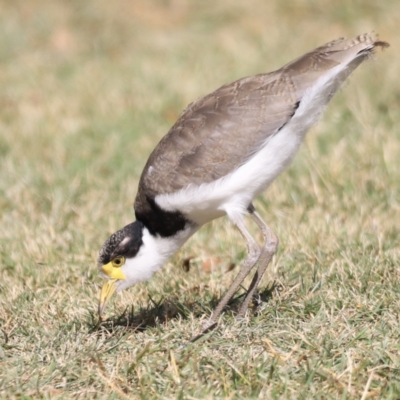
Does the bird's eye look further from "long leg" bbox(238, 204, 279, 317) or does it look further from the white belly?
"long leg" bbox(238, 204, 279, 317)

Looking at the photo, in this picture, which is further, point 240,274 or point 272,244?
point 272,244

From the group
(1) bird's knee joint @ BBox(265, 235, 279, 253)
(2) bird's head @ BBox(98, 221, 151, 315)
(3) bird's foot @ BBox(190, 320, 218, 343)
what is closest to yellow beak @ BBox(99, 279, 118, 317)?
(2) bird's head @ BBox(98, 221, 151, 315)

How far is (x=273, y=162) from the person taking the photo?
4.62 meters

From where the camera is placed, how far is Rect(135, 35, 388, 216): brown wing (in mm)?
4602

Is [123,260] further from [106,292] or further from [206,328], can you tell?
[206,328]

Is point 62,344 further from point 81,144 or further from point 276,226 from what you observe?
point 81,144

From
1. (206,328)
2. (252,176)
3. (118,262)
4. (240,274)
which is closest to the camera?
(206,328)

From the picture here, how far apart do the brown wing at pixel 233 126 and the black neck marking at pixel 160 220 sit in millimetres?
96

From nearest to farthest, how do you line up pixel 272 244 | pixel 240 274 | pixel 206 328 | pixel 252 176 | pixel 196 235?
pixel 206 328 → pixel 252 176 → pixel 240 274 → pixel 272 244 → pixel 196 235

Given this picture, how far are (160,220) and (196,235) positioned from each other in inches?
51.5

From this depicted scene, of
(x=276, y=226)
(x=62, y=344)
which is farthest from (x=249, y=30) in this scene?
(x=62, y=344)

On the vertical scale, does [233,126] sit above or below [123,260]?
above

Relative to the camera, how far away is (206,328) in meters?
4.35

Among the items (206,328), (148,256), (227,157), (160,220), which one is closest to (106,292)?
(148,256)
